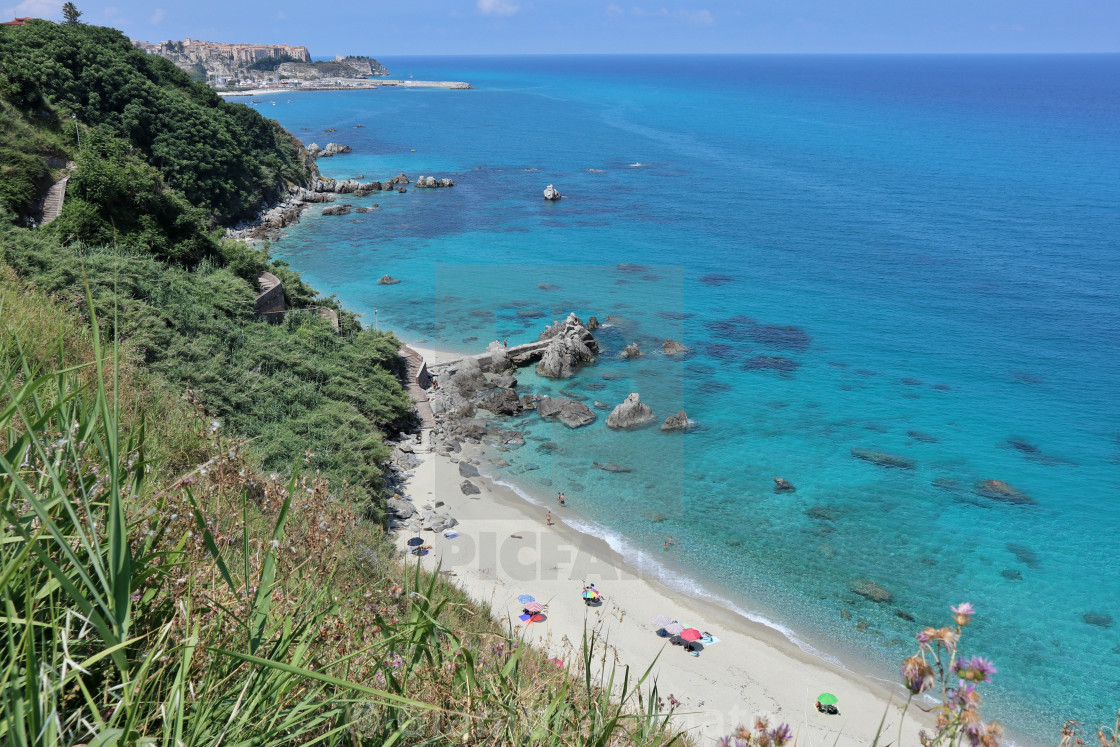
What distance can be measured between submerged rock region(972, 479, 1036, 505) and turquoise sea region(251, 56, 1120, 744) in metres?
0.46

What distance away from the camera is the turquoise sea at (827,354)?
20641 mm

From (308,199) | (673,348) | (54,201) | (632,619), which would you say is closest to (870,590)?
(632,619)

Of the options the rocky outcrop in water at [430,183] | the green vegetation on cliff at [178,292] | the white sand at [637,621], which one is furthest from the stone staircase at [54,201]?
the rocky outcrop in water at [430,183]

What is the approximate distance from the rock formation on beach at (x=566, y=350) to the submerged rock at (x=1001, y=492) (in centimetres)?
1763

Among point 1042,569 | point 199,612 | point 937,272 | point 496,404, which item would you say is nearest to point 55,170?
point 496,404

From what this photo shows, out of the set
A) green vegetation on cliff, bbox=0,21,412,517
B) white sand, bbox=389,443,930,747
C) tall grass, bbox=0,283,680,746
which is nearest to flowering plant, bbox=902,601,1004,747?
tall grass, bbox=0,283,680,746

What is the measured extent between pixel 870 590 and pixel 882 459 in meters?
9.11

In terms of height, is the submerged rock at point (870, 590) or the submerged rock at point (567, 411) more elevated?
the submerged rock at point (567, 411)

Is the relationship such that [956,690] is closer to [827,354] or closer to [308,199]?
[827,354]

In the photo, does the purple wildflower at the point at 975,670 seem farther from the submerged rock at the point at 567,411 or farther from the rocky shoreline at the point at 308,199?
the rocky shoreline at the point at 308,199

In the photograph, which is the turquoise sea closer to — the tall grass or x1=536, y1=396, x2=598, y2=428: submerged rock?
x1=536, y1=396, x2=598, y2=428: submerged rock

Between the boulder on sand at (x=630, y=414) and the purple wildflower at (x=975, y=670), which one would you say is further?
the boulder on sand at (x=630, y=414)

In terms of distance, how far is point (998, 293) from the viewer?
152ft

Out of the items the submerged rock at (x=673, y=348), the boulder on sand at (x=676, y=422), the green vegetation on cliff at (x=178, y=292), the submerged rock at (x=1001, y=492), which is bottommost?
the submerged rock at (x=1001, y=492)
